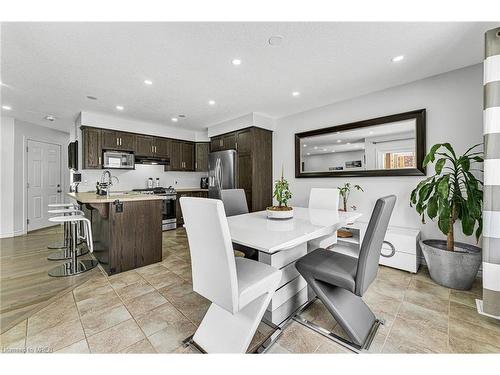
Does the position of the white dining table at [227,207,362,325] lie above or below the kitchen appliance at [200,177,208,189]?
below

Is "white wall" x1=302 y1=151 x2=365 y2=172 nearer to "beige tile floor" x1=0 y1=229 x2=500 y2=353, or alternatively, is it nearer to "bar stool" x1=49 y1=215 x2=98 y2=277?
"beige tile floor" x1=0 y1=229 x2=500 y2=353

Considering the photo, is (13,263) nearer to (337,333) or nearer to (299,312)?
(299,312)

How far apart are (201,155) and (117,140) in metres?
1.97

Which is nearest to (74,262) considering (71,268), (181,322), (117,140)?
(71,268)

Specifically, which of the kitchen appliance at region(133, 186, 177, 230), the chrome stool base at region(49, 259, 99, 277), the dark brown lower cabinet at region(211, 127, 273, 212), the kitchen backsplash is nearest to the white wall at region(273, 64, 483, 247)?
the dark brown lower cabinet at region(211, 127, 273, 212)

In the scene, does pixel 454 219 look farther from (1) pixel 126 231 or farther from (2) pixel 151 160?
(2) pixel 151 160

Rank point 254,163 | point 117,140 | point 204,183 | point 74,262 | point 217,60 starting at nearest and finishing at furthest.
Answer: point 217,60 < point 74,262 < point 254,163 < point 117,140 < point 204,183

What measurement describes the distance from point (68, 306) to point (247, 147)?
11.3 feet

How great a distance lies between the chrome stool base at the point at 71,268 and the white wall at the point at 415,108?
3.67 m

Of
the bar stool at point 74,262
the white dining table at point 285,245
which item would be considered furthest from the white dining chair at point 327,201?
the bar stool at point 74,262

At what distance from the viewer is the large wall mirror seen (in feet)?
9.41

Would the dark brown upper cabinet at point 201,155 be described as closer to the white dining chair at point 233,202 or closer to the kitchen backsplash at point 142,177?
the kitchen backsplash at point 142,177

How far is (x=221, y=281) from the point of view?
3.73ft

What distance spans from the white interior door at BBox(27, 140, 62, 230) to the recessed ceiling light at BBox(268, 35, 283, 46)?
5.87 metres
